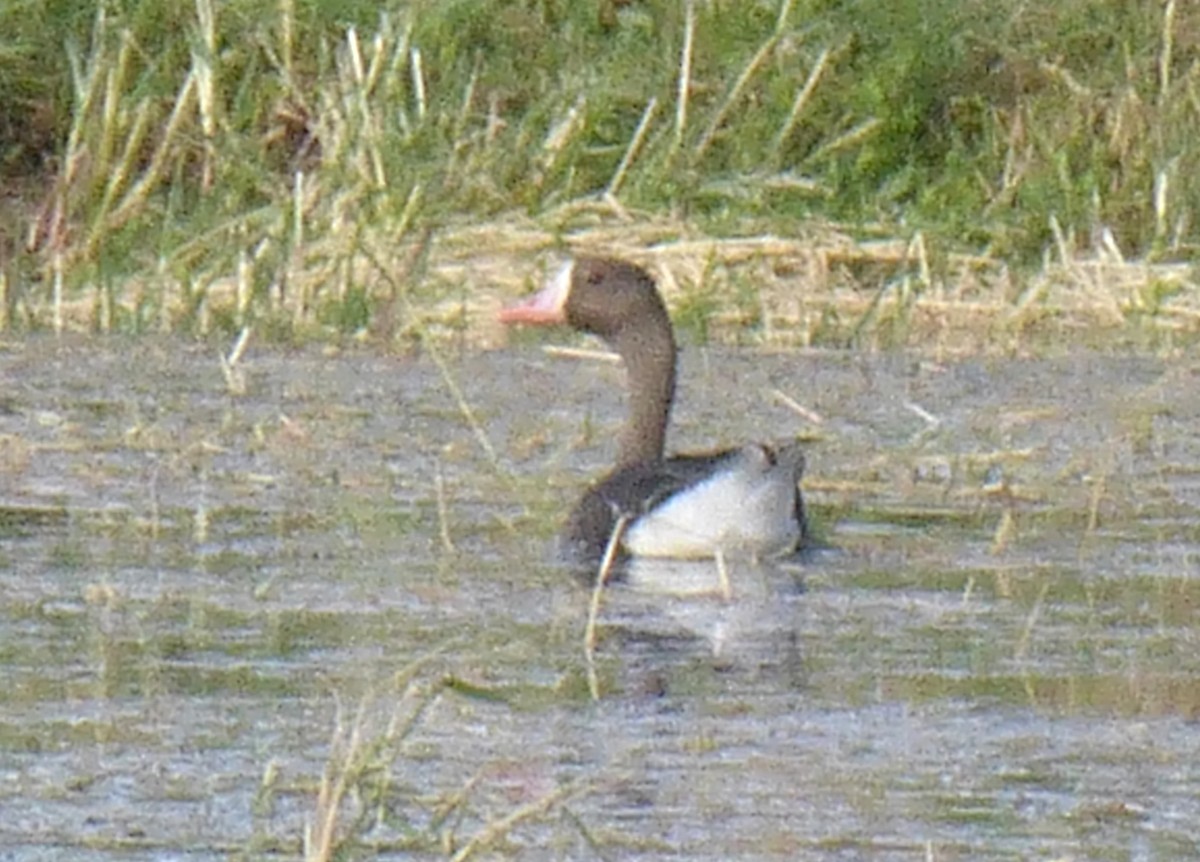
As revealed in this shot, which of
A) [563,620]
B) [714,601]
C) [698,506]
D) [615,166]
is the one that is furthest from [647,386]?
[615,166]

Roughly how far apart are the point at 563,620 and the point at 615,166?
15.9ft

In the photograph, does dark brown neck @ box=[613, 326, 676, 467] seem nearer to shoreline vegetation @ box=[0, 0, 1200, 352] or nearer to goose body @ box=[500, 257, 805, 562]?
goose body @ box=[500, 257, 805, 562]

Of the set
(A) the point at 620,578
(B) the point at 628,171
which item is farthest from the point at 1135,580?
(B) the point at 628,171

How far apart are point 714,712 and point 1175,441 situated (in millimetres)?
2747

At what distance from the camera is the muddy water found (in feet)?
13.0

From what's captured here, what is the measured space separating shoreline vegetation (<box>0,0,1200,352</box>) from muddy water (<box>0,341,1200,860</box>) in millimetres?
553

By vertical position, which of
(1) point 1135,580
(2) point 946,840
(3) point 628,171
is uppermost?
(2) point 946,840

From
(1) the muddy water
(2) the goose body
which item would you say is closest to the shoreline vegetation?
(1) the muddy water

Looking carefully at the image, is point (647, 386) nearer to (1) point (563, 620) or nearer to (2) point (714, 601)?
(2) point (714, 601)

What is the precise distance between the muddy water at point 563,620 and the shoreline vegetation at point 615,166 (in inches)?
21.8

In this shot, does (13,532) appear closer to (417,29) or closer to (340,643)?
(340,643)

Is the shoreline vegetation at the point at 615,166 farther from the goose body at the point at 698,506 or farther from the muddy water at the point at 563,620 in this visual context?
the goose body at the point at 698,506

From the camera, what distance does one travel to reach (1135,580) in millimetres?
5680

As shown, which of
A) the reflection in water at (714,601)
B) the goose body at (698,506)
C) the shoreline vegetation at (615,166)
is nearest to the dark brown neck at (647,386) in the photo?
the goose body at (698,506)
